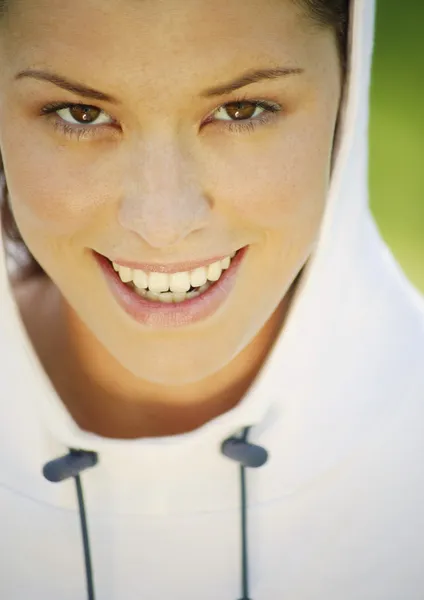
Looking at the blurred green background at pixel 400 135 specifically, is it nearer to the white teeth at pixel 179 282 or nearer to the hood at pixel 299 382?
the hood at pixel 299 382

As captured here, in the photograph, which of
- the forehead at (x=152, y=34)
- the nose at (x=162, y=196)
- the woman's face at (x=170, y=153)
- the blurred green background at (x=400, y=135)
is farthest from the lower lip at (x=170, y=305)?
the blurred green background at (x=400, y=135)

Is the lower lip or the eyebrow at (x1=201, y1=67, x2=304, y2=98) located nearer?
the eyebrow at (x1=201, y1=67, x2=304, y2=98)

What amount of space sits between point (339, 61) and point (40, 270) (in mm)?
529

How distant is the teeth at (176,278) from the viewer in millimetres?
899

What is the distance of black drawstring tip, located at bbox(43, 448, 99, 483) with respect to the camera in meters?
0.96

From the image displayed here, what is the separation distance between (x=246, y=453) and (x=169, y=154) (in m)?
0.37

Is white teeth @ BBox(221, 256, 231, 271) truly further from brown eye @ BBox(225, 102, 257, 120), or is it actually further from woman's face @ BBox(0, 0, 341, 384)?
brown eye @ BBox(225, 102, 257, 120)

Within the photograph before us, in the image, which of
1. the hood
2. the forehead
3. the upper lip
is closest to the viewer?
the forehead

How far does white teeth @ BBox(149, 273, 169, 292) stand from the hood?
6.8 inches

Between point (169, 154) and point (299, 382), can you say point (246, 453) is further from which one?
point (169, 154)

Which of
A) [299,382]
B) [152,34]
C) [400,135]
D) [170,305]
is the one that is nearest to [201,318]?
[170,305]

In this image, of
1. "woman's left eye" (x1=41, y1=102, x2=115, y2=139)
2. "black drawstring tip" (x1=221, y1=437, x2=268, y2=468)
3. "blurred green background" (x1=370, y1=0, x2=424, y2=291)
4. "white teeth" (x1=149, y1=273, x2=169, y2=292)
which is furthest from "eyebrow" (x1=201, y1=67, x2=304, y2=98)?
"blurred green background" (x1=370, y1=0, x2=424, y2=291)

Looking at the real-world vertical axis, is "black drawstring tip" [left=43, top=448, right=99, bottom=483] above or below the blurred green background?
below

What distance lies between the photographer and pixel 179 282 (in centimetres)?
90
